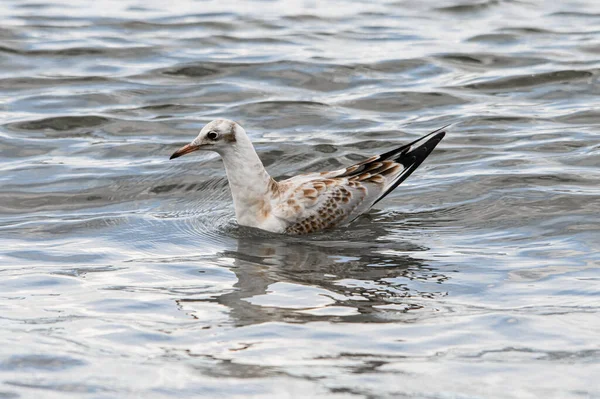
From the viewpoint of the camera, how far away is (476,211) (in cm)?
942

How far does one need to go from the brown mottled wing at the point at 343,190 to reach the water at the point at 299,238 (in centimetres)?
19

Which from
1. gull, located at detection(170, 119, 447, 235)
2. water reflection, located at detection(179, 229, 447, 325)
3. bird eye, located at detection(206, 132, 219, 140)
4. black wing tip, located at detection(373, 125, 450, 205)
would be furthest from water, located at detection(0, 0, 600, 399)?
bird eye, located at detection(206, 132, 219, 140)

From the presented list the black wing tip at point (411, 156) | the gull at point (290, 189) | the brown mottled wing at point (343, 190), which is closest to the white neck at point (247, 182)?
the gull at point (290, 189)

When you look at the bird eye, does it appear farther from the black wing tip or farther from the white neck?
the black wing tip

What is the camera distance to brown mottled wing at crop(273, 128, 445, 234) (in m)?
9.14

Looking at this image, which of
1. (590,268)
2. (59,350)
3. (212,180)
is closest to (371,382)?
(59,350)

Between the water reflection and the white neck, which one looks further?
the white neck

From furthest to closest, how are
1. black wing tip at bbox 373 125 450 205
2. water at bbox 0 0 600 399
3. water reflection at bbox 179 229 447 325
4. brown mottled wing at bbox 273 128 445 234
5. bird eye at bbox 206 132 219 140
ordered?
black wing tip at bbox 373 125 450 205, brown mottled wing at bbox 273 128 445 234, bird eye at bbox 206 132 219 140, water reflection at bbox 179 229 447 325, water at bbox 0 0 600 399

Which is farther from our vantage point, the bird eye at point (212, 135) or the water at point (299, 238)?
the bird eye at point (212, 135)

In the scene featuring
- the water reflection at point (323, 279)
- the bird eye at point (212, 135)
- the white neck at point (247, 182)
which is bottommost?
the water reflection at point (323, 279)

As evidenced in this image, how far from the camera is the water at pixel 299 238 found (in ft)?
18.8

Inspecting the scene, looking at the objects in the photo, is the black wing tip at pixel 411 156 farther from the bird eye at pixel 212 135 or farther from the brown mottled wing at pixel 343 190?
the bird eye at pixel 212 135

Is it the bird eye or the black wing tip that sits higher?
the bird eye

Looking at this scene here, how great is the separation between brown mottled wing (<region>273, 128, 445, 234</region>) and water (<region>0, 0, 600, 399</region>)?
0.19m
